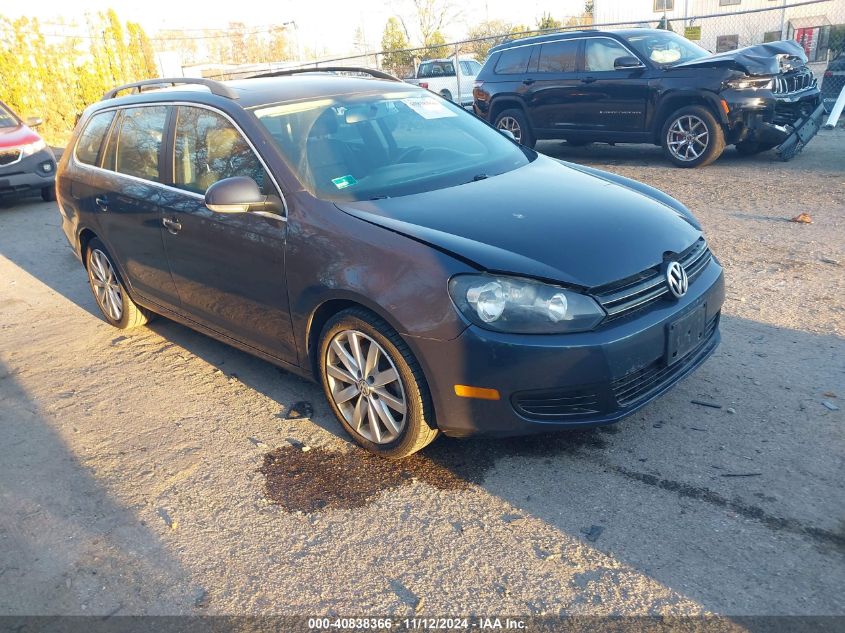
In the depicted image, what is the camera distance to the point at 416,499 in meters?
3.23

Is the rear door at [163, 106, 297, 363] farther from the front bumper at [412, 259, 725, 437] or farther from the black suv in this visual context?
the black suv

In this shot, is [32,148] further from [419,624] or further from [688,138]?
[419,624]

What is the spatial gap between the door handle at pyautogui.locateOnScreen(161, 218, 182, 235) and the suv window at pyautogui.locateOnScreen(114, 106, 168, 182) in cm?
31

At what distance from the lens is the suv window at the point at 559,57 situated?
35.7ft

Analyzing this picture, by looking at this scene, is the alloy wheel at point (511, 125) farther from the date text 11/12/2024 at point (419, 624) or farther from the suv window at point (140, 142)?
the date text 11/12/2024 at point (419, 624)

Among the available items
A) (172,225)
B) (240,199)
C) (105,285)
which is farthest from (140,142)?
(240,199)

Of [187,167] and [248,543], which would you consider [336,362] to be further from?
[187,167]

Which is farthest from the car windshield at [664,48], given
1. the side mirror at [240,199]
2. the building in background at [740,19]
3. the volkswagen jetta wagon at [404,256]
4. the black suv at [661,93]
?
the building in background at [740,19]

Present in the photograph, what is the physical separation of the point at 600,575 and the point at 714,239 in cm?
478

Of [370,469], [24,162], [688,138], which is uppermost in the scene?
[24,162]

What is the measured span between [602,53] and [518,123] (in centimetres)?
177

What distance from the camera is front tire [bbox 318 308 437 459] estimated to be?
3223 millimetres

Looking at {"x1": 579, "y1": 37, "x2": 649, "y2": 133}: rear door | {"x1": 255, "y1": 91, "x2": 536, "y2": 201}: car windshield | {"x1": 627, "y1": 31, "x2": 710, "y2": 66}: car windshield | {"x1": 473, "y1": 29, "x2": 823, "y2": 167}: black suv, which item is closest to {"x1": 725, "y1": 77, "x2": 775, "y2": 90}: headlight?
{"x1": 473, "y1": 29, "x2": 823, "y2": 167}: black suv

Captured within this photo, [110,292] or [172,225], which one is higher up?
[172,225]
